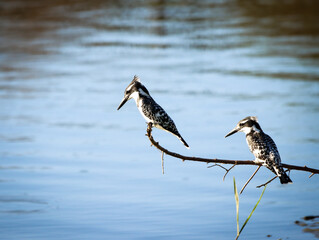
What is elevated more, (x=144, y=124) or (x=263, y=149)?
(x=144, y=124)

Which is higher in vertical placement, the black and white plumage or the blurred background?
the blurred background

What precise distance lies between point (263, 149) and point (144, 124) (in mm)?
6270

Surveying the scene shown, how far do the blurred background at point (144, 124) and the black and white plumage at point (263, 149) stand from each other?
1.47 m

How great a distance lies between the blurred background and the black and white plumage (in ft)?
4.84

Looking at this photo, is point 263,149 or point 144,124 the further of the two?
point 144,124

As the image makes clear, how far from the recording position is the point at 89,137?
1222 centimetres

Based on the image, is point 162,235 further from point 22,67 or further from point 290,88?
point 22,67

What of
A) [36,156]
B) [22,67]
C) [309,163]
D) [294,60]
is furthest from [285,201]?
[22,67]

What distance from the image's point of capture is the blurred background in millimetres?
8680

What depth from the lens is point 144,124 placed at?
13.0m

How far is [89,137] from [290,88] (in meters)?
5.72

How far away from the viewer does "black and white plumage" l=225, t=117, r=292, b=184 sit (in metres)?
6.70

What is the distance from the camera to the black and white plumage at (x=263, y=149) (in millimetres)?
6699

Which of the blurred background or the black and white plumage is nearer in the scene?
the black and white plumage
